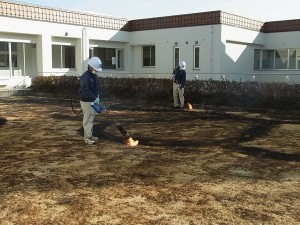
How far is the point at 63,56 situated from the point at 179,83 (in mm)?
11722

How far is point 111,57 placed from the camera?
24734mm

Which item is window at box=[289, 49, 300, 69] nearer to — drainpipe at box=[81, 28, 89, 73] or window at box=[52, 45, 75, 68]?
drainpipe at box=[81, 28, 89, 73]

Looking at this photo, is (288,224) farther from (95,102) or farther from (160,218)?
(95,102)

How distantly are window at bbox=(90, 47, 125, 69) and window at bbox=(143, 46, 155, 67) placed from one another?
61.7 inches

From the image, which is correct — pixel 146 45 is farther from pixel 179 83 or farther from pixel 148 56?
pixel 179 83

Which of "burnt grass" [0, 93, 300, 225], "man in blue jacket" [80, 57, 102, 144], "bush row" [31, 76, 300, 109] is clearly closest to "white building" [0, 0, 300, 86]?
"bush row" [31, 76, 300, 109]

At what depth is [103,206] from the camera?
3939 millimetres

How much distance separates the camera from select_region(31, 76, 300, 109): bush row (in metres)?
12.0

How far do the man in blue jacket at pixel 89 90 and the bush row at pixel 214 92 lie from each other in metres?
6.97

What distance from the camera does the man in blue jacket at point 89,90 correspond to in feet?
23.1

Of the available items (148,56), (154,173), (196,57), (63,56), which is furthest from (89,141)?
(148,56)

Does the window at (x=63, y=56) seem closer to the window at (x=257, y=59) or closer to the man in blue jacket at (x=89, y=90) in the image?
the window at (x=257, y=59)

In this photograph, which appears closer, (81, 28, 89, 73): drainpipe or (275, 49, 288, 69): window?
(81, 28, 89, 73): drainpipe

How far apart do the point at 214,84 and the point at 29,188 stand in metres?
9.87
